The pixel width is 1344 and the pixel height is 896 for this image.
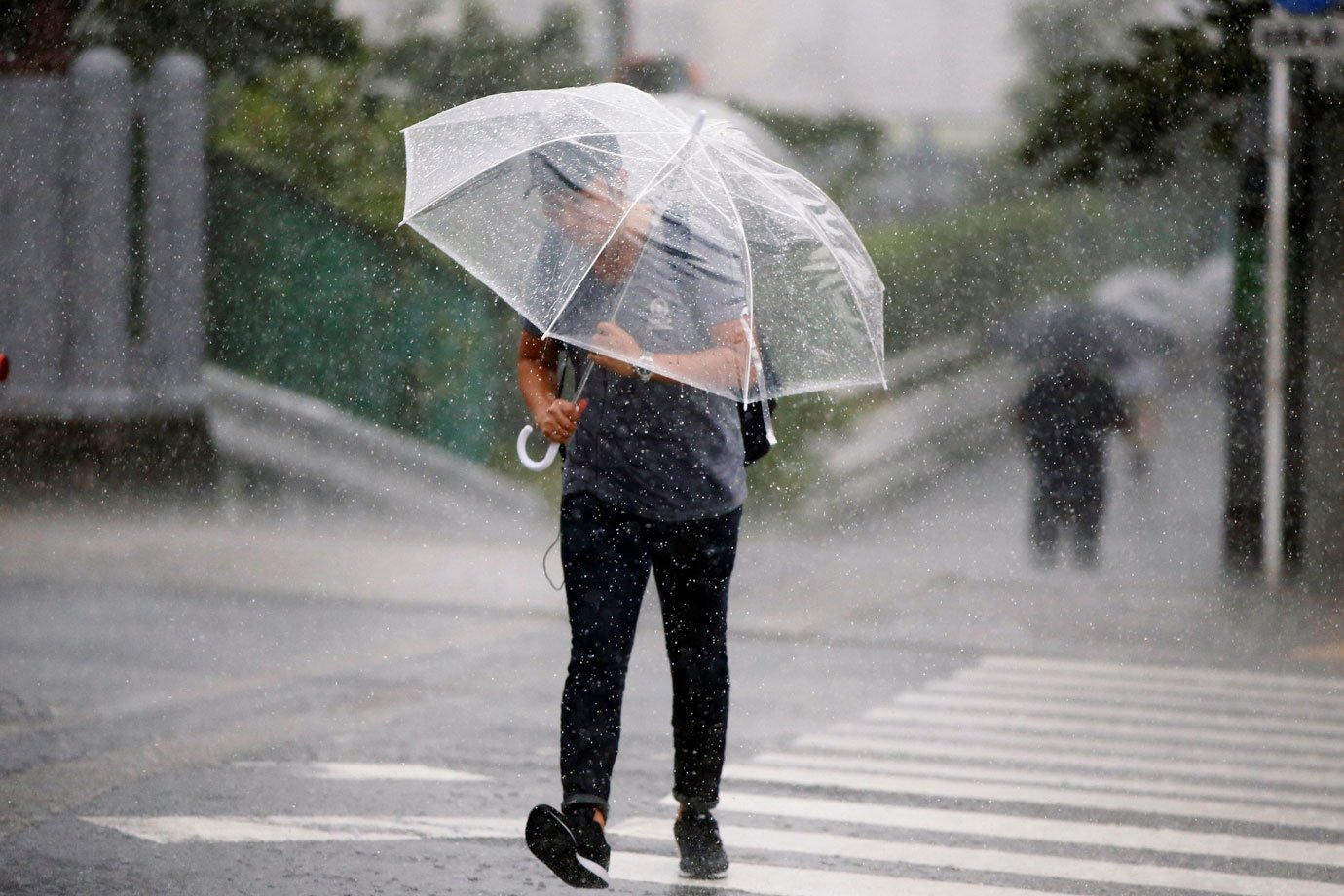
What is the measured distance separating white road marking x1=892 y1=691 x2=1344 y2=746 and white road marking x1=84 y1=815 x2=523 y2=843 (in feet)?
7.86

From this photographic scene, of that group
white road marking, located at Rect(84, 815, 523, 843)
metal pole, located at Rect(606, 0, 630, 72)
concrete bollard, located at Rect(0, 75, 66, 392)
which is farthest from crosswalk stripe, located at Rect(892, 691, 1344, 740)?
concrete bollard, located at Rect(0, 75, 66, 392)

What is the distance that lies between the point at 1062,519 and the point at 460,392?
4.13 meters

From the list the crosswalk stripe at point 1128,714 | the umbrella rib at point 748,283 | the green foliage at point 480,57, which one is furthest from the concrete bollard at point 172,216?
the umbrella rib at point 748,283

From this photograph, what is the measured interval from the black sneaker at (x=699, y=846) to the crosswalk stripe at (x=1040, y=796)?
125 cm

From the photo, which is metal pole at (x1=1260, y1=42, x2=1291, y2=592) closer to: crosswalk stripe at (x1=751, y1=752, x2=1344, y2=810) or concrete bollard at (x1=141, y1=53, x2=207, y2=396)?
crosswalk stripe at (x1=751, y1=752, x2=1344, y2=810)

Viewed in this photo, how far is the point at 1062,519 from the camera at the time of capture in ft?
35.1

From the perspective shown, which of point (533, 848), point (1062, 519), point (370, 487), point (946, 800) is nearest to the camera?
point (533, 848)

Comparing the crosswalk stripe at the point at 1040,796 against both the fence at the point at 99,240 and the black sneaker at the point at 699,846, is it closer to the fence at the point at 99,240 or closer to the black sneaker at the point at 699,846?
the black sneaker at the point at 699,846

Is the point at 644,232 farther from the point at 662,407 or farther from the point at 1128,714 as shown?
the point at 1128,714

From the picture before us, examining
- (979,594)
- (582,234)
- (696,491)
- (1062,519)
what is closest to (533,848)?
(696,491)

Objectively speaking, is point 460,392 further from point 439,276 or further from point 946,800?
point 946,800

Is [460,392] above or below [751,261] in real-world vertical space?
below

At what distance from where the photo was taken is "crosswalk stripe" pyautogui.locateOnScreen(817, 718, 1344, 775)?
6.05m

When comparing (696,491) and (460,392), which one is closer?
(696,491)
